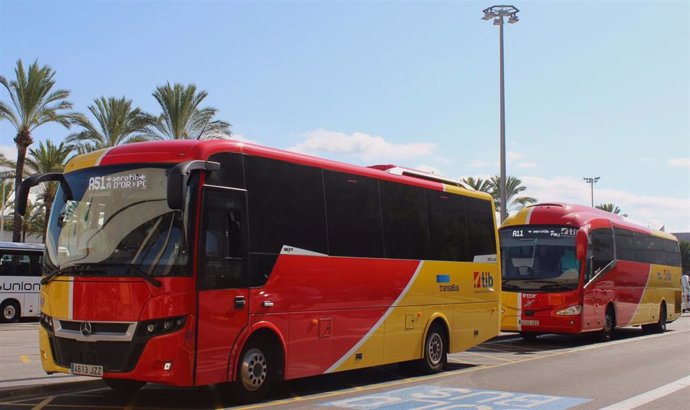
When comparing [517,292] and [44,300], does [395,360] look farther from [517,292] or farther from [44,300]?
[517,292]

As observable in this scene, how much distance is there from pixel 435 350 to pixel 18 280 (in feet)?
65.0

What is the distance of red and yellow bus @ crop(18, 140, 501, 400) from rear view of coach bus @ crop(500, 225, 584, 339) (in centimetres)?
770

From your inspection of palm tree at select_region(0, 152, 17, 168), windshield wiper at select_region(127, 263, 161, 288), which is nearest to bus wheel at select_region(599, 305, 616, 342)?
windshield wiper at select_region(127, 263, 161, 288)

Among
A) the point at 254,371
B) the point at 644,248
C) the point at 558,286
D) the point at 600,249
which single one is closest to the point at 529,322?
the point at 558,286

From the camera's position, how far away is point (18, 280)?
89.4ft

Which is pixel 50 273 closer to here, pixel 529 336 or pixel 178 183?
pixel 178 183

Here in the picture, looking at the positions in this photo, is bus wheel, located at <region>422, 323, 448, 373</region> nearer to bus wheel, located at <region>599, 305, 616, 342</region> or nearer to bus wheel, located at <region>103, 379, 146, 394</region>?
bus wheel, located at <region>103, 379, 146, 394</region>

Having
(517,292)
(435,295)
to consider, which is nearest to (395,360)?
(435,295)

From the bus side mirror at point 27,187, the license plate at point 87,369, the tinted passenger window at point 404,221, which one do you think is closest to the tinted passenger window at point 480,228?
the tinted passenger window at point 404,221

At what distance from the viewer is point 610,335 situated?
21156 mm

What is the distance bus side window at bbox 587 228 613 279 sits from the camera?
19.5m

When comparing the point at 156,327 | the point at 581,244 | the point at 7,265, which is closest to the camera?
the point at 156,327

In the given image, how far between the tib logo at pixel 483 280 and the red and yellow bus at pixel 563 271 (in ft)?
13.3

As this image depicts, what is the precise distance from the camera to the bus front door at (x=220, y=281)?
28.2 ft
